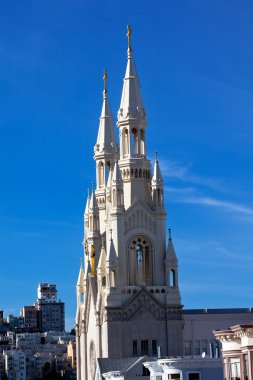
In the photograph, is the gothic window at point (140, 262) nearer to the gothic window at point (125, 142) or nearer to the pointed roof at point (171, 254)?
the pointed roof at point (171, 254)

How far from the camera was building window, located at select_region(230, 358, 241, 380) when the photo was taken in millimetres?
62881

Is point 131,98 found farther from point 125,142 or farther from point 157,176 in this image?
point 157,176

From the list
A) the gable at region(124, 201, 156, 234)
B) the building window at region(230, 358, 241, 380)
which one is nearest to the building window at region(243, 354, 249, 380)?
the building window at region(230, 358, 241, 380)

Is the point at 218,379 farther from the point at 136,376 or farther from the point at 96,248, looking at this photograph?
the point at 96,248

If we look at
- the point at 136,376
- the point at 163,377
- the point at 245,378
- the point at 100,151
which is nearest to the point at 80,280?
the point at 100,151

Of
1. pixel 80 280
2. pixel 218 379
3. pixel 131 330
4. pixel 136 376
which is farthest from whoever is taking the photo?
pixel 80 280

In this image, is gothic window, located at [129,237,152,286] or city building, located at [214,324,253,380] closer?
city building, located at [214,324,253,380]

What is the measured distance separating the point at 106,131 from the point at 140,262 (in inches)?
785

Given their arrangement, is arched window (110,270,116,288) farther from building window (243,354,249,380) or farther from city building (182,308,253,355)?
building window (243,354,249,380)

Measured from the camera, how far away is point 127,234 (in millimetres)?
114312

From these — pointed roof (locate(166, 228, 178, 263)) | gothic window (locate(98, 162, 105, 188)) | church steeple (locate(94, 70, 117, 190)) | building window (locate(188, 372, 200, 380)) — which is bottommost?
building window (locate(188, 372, 200, 380))

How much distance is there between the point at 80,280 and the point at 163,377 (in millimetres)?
49490

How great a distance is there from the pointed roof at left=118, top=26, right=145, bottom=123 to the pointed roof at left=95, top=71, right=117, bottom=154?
873 cm

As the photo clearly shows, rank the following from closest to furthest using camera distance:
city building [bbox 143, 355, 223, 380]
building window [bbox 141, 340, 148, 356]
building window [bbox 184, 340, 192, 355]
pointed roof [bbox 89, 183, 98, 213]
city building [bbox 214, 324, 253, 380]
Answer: city building [bbox 214, 324, 253, 380] → city building [bbox 143, 355, 223, 380] → building window [bbox 141, 340, 148, 356] → building window [bbox 184, 340, 192, 355] → pointed roof [bbox 89, 183, 98, 213]
